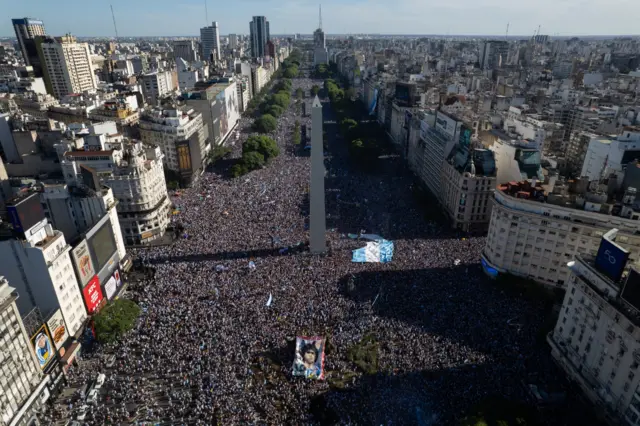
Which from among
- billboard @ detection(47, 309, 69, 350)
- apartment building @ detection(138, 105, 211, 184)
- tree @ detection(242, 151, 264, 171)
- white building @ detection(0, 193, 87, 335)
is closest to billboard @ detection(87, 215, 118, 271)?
white building @ detection(0, 193, 87, 335)

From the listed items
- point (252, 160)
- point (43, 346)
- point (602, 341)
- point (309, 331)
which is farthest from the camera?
point (252, 160)

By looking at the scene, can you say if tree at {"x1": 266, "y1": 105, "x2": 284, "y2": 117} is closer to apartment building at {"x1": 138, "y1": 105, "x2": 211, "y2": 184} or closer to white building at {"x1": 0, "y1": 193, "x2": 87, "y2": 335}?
apartment building at {"x1": 138, "y1": 105, "x2": 211, "y2": 184}

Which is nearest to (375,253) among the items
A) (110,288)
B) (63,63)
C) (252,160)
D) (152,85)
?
(110,288)

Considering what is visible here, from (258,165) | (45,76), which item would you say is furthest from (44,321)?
(45,76)

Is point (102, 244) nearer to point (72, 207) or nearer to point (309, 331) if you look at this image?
point (72, 207)

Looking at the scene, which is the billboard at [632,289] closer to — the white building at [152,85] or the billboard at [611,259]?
the billboard at [611,259]

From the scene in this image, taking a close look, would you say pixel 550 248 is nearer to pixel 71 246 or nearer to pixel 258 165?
pixel 71 246

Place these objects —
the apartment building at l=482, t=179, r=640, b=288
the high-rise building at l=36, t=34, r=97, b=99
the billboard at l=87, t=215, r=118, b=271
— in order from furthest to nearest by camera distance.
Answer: the high-rise building at l=36, t=34, r=97, b=99 → the billboard at l=87, t=215, r=118, b=271 → the apartment building at l=482, t=179, r=640, b=288
